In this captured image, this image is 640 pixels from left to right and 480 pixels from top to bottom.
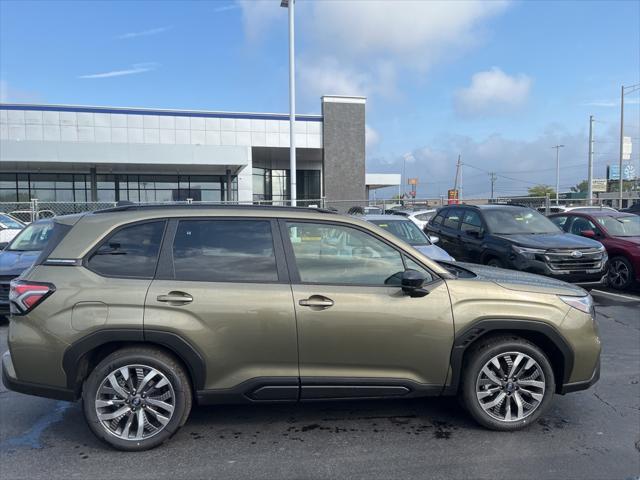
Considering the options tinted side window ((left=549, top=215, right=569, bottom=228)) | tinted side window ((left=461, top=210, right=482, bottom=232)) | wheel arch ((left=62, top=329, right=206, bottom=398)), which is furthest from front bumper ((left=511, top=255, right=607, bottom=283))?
wheel arch ((left=62, top=329, right=206, bottom=398))

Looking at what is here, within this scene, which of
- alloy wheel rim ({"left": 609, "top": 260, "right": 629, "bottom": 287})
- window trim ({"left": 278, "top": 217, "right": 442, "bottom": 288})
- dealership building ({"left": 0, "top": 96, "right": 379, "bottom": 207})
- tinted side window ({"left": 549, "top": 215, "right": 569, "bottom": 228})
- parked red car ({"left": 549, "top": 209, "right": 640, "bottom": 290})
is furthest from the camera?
dealership building ({"left": 0, "top": 96, "right": 379, "bottom": 207})

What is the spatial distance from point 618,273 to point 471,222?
3076 mm

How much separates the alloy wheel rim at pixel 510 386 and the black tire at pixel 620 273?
736 cm

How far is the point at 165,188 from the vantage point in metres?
29.1

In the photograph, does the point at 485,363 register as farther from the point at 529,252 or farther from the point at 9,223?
the point at 9,223

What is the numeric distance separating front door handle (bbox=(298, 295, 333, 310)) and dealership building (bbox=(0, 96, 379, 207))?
2158cm

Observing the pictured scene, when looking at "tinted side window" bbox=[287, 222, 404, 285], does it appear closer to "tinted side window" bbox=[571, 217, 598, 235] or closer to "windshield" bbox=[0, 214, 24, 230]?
"tinted side window" bbox=[571, 217, 598, 235]

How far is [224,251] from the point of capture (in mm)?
3781

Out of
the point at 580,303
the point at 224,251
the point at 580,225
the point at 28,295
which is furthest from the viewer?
the point at 580,225

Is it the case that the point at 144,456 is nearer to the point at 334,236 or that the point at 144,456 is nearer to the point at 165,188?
the point at 334,236

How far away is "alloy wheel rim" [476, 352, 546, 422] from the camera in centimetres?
386

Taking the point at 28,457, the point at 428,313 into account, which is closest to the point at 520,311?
the point at 428,313

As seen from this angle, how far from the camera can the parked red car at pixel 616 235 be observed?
9820 millimetres

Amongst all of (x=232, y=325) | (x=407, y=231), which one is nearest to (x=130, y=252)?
(x=232, y=325)
